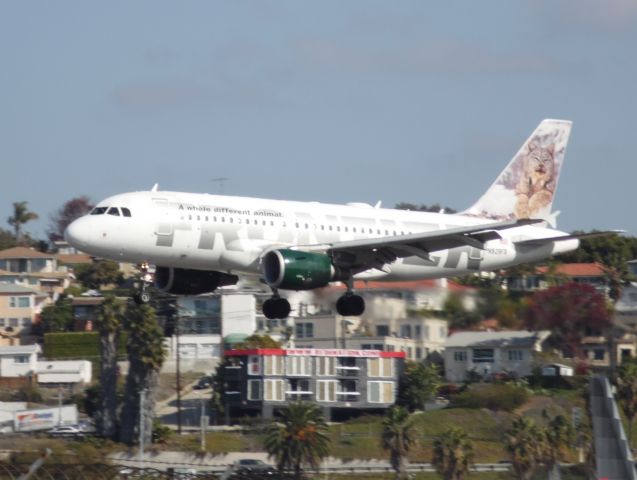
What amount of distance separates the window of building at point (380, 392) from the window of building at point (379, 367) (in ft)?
1.80

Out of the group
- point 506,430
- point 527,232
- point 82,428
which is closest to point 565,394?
point 506,430

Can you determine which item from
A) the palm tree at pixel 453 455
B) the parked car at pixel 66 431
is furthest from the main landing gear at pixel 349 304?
the parked car at pixel 66 431

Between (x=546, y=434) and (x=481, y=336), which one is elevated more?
(x=481, y=336)

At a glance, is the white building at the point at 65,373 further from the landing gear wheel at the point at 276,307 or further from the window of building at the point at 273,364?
the landing gear wheel at the point at 276,307

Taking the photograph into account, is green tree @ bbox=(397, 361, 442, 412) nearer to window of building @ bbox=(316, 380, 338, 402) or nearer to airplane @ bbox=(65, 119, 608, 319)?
window of building @ bbox=(316, 380, 338, 402)

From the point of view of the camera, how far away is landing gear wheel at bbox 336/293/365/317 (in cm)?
4791

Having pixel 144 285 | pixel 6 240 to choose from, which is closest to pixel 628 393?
pixel 144 285

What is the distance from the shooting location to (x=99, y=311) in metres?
88.5

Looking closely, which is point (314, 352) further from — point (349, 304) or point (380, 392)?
point (349, 304)

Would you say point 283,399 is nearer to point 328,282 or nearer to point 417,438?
point 417,438

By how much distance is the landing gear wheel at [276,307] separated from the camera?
4794 cm

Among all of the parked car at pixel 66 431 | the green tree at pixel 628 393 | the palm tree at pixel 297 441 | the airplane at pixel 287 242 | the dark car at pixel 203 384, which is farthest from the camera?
the dark car at pixel 203 384

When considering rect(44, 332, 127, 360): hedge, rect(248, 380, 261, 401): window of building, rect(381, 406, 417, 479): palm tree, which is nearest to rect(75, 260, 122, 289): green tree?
rect(44, 332, 127, 360): hedge

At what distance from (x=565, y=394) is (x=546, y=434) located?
21.5ft
